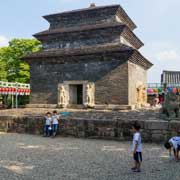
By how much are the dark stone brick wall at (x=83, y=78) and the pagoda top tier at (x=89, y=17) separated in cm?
339

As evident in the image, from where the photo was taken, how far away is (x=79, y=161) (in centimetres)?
728

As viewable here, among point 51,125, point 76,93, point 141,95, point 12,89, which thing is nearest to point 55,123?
point 51,125

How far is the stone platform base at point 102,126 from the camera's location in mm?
10180

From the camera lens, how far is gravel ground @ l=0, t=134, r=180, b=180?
5.88 meters

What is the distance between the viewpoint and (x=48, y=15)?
19.6 m

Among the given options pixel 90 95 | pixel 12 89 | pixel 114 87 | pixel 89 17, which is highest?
pixel 89 17

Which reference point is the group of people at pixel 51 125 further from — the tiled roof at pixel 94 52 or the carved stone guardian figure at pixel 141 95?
the carved stone guardian figure at pixel 141 95

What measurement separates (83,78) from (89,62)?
1152mm

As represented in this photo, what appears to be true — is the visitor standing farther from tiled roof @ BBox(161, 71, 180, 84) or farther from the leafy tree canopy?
the leafy tree canopy

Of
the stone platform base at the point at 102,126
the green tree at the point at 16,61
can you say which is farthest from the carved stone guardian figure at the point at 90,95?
the green tree at the point at 16,61

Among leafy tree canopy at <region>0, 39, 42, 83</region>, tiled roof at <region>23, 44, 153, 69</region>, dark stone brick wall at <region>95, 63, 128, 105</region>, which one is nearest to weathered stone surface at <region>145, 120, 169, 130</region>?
dark stone brick wall at <region>95, 63, 128, 105</region>

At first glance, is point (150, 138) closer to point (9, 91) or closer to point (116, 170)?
point (116, 170)

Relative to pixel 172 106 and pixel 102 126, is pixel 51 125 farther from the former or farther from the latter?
pixel 172 106

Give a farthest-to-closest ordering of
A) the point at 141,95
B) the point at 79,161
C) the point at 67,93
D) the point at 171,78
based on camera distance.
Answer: the point at 171,78
the point at 141,95
the point at 67,93
the point at 79,161
